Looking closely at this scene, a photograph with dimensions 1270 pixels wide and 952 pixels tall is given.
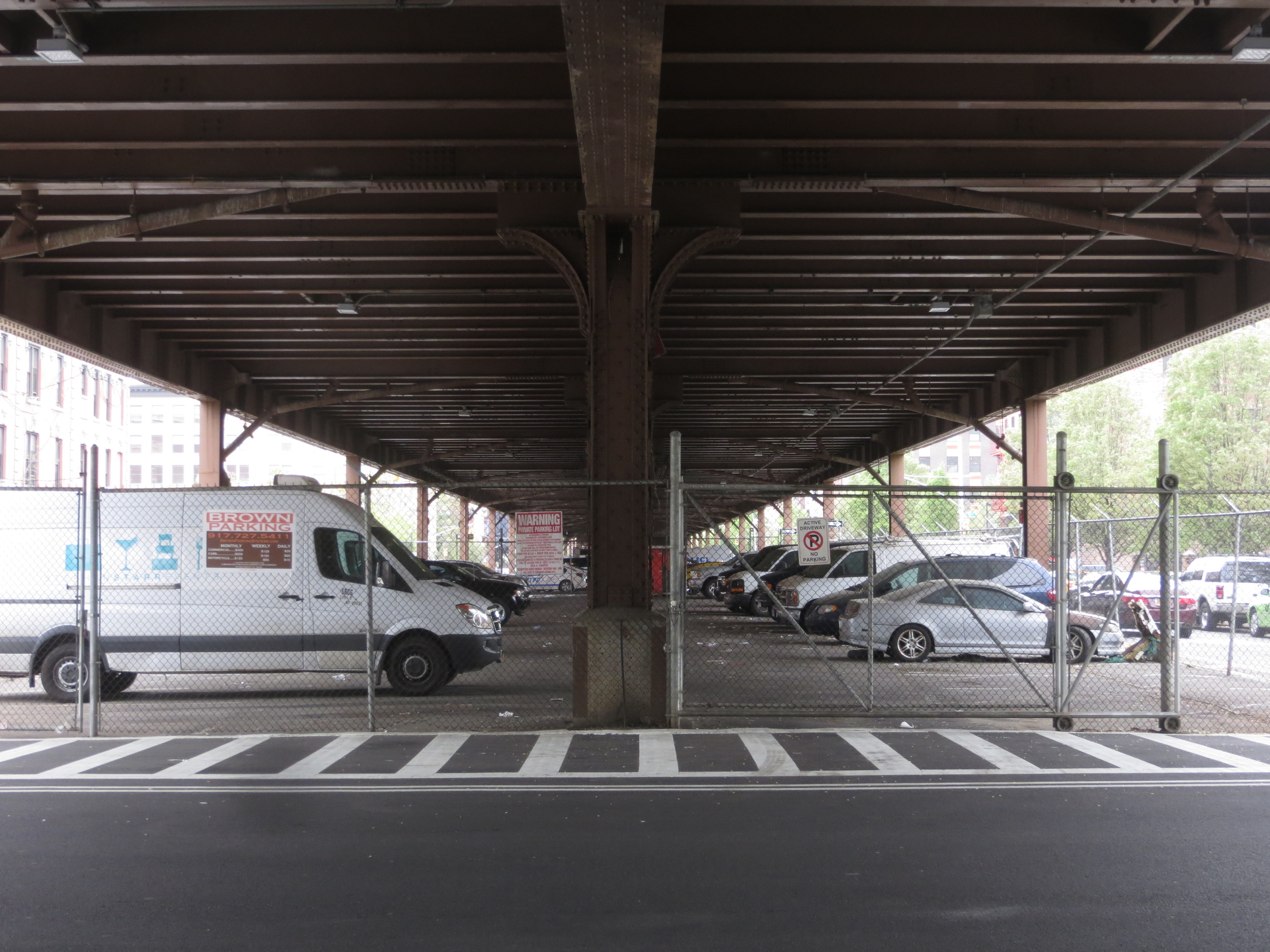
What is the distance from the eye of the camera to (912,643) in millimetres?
18172

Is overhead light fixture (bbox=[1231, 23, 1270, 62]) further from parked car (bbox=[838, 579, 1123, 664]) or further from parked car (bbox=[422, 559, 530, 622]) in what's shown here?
parked car (bbox=[422, 559, 530, 622])

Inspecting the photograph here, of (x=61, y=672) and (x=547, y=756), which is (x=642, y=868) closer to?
(x=547, y=756)

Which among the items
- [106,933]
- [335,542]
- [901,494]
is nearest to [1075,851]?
[901,494]

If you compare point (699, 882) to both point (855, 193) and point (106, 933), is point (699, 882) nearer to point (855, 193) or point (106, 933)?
point (106, 933)

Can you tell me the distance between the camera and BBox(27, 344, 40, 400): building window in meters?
46.2

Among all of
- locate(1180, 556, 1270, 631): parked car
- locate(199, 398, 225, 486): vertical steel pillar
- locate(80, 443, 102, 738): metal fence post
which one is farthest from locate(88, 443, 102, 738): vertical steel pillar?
locate(1180, 556, 1270, 631): parked car

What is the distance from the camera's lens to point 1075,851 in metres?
6.94

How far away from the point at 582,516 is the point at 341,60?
6902 centimetres

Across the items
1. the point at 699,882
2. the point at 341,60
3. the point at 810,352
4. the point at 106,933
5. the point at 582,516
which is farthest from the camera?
the point at 582,516

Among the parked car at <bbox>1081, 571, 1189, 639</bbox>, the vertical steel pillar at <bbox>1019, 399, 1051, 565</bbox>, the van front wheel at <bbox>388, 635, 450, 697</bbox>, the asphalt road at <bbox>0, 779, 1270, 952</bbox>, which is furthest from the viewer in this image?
the vertical steel pillar at <bbox>1019, 399, 1051, 565</bbox>

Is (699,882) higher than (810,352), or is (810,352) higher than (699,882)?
(810,352)

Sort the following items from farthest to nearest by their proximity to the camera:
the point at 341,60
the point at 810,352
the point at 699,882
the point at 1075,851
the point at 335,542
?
the point at 810,352, the point at 335,542, the point at 341,60, the point at 1075,851, the point at 699,882

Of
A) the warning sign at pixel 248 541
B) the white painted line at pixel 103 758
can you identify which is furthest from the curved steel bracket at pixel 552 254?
the white painted line at pixel 103 758

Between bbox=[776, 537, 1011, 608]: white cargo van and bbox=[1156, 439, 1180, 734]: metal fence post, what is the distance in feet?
36.4
